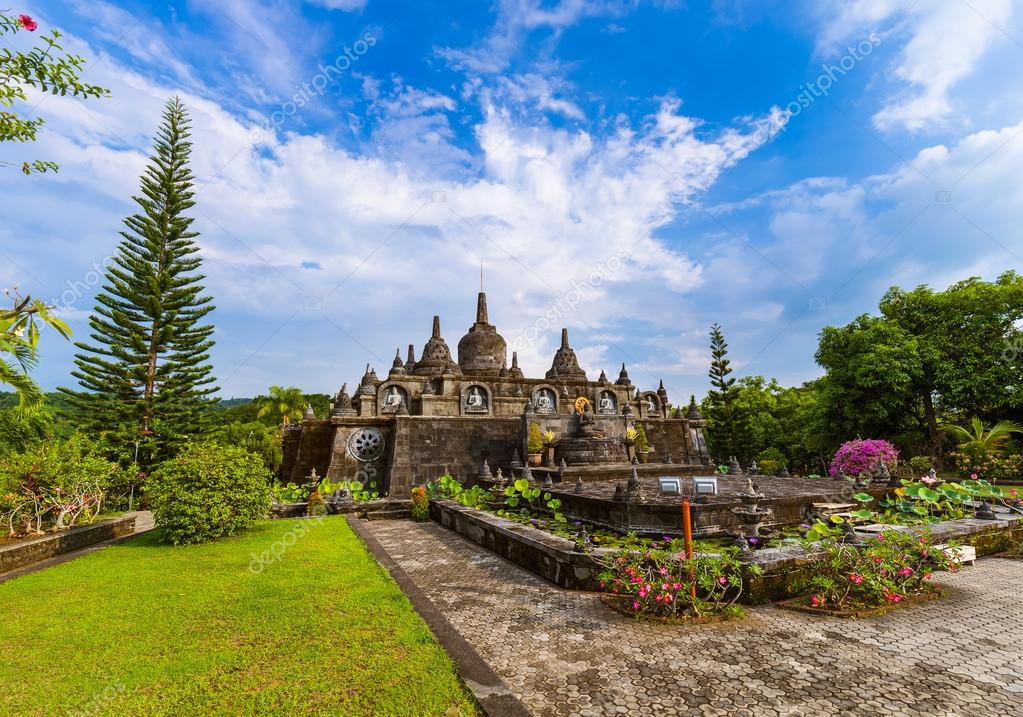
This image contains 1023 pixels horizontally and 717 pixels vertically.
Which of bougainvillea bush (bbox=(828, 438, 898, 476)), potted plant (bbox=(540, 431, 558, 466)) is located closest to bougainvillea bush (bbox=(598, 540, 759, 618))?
potted plant (bbox=(540, 431, 558, 466))

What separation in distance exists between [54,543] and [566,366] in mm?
20727

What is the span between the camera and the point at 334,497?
12047mm

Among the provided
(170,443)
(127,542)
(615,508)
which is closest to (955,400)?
(615,508)

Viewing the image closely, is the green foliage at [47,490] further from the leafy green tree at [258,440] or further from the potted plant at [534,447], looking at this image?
the leafy green tree at [258,440]

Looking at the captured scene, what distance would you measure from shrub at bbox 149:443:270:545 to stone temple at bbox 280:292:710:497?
683cm

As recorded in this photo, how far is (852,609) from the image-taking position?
4.38 metres

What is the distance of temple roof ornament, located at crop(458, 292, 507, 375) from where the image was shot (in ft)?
79.4

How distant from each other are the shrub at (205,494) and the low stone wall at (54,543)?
3.53 feet

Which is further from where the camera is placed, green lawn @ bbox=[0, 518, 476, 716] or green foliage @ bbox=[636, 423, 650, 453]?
green foliage @ bbox=[636, 423, 650, 453]

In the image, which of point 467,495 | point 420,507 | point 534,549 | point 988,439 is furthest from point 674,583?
point 988,439

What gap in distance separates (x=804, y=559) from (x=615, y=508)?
3.42 meters

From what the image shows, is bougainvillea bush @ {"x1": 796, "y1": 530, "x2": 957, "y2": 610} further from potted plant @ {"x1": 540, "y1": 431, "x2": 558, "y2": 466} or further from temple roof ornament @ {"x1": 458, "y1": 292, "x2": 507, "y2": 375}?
temple roof ornament @ {"x1": 458, "y1": 292, "x2": 507, "y2": 375}

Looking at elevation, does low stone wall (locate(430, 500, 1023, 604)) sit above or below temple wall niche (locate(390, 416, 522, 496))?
below

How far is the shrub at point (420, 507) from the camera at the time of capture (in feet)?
35.8
